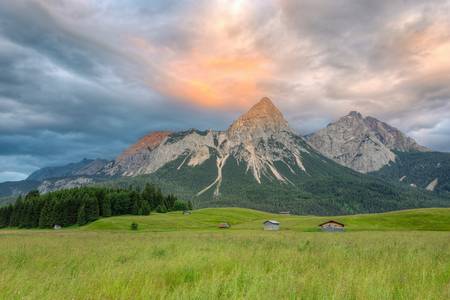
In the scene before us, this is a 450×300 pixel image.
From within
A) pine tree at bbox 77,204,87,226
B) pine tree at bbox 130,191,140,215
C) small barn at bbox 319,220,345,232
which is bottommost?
small barn at bbox 319,220,345,232

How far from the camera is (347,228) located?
8288cm

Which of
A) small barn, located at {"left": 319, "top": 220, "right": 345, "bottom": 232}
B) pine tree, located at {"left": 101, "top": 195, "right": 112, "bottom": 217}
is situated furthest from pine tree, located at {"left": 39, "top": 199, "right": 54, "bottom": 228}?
small barn, located at {"left": 319, "top": 220, "right": 345, "bottom": 232}

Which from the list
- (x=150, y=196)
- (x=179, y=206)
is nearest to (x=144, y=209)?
(x=150, y=196)

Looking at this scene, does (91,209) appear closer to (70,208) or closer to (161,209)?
(70,208)

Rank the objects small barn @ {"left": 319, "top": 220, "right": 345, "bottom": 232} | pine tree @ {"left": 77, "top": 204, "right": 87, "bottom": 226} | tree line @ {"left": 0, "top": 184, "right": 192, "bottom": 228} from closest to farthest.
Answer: small barn @ {"left": 319, "top": 220, "right": 345, "bottom": 232} → pine tree @ {"left": 77, "top": 204, "right": 87, "bottom": 226} → tree line @ {"left": 0, "top": 184, "right": 192, "bottom": 228}

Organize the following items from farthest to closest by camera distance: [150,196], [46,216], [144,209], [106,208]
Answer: [150,196] < [144,209] < [106,208] < [46,216]

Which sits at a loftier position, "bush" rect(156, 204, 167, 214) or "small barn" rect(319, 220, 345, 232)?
"bush" rect(156, 204, 167, 214)

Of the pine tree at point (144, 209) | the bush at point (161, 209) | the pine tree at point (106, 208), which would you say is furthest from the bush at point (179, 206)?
the pine tree at point (106, 208)

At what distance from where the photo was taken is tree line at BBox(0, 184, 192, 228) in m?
110

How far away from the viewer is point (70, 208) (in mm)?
111562

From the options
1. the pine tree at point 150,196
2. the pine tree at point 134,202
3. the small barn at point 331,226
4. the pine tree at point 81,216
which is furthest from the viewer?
the pine tree at point 150,196

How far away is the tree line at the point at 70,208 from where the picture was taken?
11019 cm

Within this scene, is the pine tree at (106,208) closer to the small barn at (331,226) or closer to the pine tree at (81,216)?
the pine tree at (81,216)

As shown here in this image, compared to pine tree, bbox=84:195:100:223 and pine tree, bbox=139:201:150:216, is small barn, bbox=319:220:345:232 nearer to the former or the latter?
pine tree, bbox=139:201:150:216
